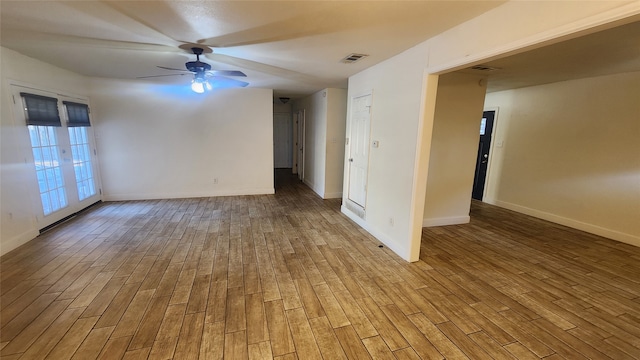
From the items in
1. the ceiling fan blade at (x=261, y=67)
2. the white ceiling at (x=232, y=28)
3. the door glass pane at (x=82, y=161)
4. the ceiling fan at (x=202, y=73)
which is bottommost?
→ the door glass pane at (x=82, y=161)

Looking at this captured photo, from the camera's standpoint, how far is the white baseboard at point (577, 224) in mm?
3795

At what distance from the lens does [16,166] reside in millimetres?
3324

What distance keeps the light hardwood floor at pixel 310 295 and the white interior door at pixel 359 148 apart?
2.36 ft

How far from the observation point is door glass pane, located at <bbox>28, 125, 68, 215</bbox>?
12.1 feet

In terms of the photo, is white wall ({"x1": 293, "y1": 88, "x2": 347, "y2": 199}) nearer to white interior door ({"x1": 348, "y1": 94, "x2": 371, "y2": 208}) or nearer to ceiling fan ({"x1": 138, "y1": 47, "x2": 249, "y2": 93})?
white interior door ({"x1": 348, "y1": 94, "x2": 371, "y2": 208})

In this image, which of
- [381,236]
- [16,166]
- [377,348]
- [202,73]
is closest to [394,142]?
[381,236]

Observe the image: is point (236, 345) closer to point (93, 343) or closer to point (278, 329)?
point (278, 329)

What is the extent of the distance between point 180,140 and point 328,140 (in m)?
3.14

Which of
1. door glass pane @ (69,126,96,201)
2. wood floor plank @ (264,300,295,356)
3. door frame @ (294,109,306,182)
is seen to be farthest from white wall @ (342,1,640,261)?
door glass pane @ (69,126,96,201)

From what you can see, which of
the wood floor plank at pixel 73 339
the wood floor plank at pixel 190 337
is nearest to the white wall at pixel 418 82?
the wood floor plank at pixel 190 337

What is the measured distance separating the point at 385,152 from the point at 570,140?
11.2 feet

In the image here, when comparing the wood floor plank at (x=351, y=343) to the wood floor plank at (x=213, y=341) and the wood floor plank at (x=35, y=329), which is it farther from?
the wood floor plank at (x=35, y=329)

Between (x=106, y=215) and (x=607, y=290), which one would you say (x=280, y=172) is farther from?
(x=607, y=290)

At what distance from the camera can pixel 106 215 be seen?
454 cm
